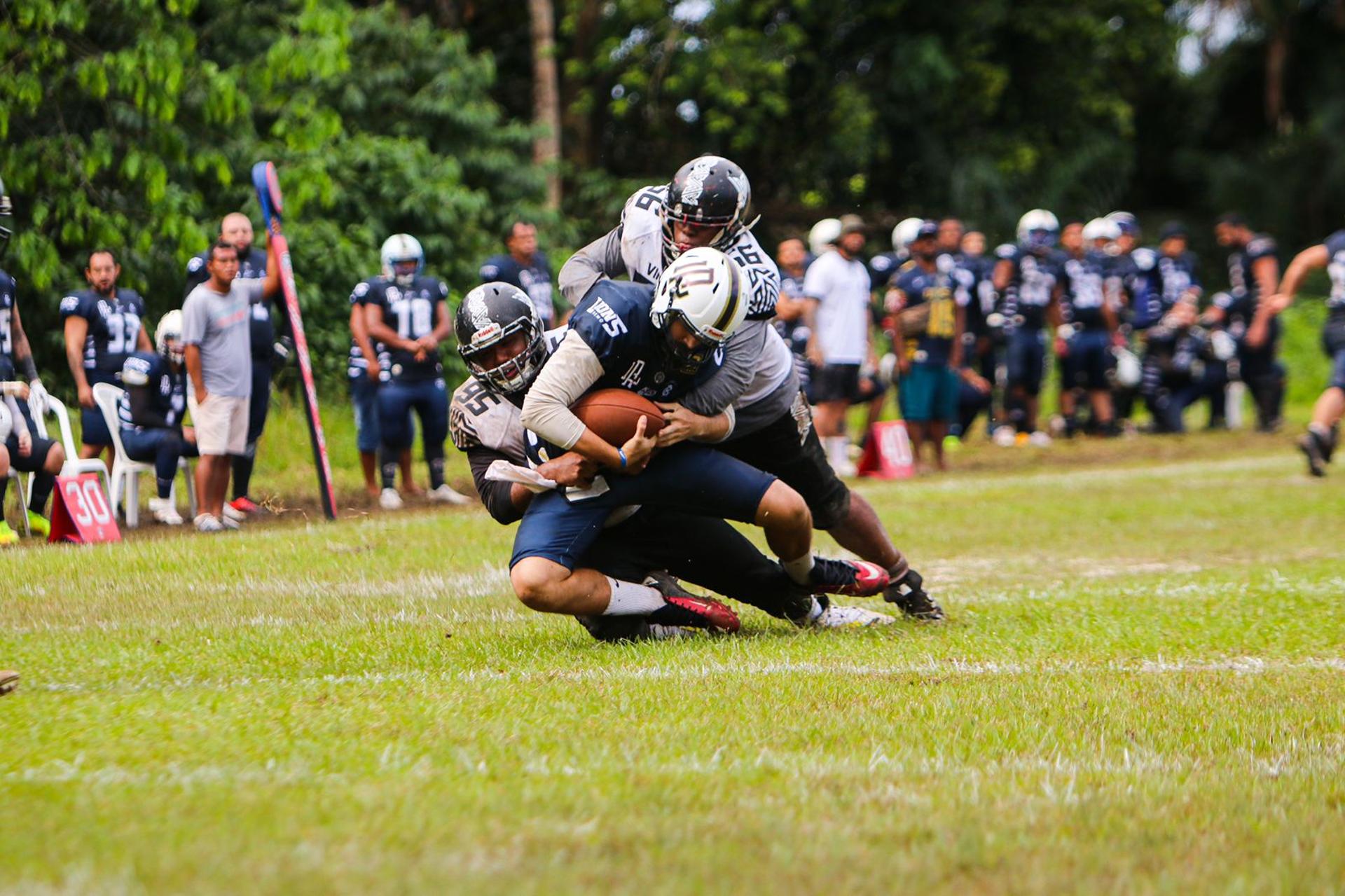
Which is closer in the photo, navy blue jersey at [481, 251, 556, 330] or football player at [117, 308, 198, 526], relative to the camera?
football player at [117, 308, 198, 526]

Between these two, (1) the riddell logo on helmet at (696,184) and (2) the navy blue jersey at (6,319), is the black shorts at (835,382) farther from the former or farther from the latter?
(1) the riddell logo on helmet at (696,184)

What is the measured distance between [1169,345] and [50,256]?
1279 cm

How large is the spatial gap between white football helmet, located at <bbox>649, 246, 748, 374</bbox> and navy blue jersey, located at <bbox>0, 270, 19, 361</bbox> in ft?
18.9

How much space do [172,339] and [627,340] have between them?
22.6ft

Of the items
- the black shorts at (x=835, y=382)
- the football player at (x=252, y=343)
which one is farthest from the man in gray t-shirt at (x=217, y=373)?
the black shorts at (x=835, y=382)

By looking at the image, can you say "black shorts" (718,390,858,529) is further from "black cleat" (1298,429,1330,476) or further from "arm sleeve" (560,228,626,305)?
"black cleat" (1298,429,1330,476)

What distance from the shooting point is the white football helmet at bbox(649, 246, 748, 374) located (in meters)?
5.70

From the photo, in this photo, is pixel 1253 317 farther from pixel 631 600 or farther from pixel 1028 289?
pixel 631 600

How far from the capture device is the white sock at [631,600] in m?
6.39

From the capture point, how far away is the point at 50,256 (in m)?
14.3

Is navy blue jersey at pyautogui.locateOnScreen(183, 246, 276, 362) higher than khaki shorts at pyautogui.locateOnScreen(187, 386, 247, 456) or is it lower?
higher

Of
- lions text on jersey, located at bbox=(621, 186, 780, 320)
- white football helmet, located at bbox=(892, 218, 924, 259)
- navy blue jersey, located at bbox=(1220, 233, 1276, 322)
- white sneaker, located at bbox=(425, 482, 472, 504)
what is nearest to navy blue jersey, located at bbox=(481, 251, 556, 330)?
white sneaker, located at bbox=(425, 482, 472, 504)

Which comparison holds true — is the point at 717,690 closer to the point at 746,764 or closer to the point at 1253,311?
the point at 746,764

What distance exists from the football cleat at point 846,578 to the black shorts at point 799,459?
0.17 metres
